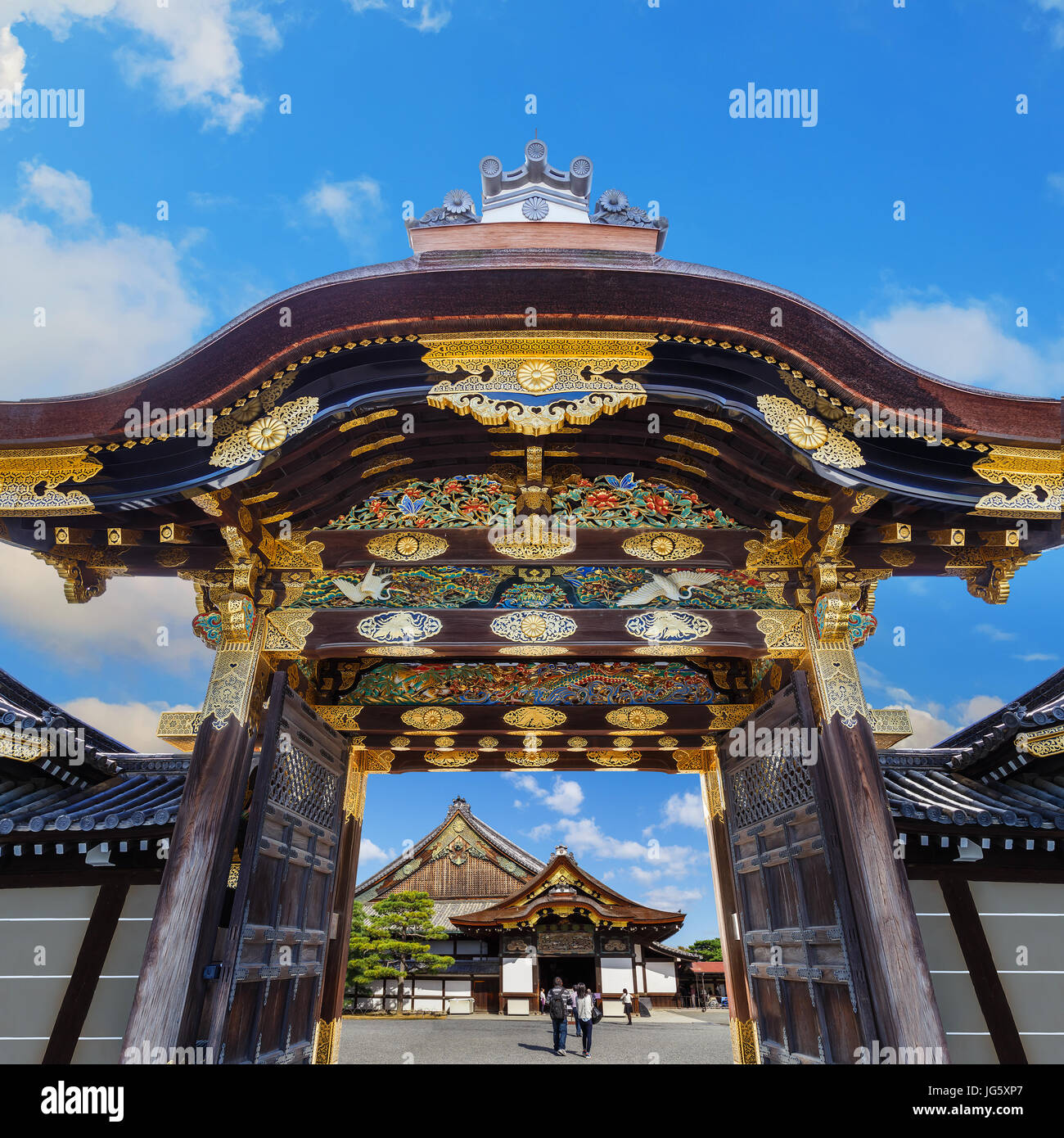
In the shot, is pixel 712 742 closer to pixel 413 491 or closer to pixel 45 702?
pixel 413 491

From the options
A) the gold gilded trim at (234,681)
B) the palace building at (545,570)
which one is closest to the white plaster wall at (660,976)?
the palace building at (545,570)

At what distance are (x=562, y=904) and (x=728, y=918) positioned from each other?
603 inches

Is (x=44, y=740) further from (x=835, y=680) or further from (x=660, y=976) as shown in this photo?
(x=660, y=976)

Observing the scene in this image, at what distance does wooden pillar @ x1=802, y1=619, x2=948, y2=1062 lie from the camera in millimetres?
4777

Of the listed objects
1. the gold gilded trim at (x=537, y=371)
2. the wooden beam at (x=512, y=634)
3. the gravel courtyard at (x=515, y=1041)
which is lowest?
the gravel courtyard at (x=515, y=1041)

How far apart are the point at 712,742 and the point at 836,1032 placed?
376cm

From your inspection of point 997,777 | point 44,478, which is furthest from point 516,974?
point 44,478

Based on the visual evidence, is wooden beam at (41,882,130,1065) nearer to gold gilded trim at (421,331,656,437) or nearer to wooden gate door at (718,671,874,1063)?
gold gilded trim at (421,331,656,437)

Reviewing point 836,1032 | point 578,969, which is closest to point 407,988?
point 578,969

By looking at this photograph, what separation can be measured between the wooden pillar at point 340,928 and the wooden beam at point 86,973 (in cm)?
207

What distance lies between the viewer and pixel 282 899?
6.00 metres

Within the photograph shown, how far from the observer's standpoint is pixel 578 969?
23.7 meters

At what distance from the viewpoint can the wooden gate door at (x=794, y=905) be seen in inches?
210

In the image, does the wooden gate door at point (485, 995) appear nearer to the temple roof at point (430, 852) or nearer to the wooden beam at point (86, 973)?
the temple roof at point (430, 852)
